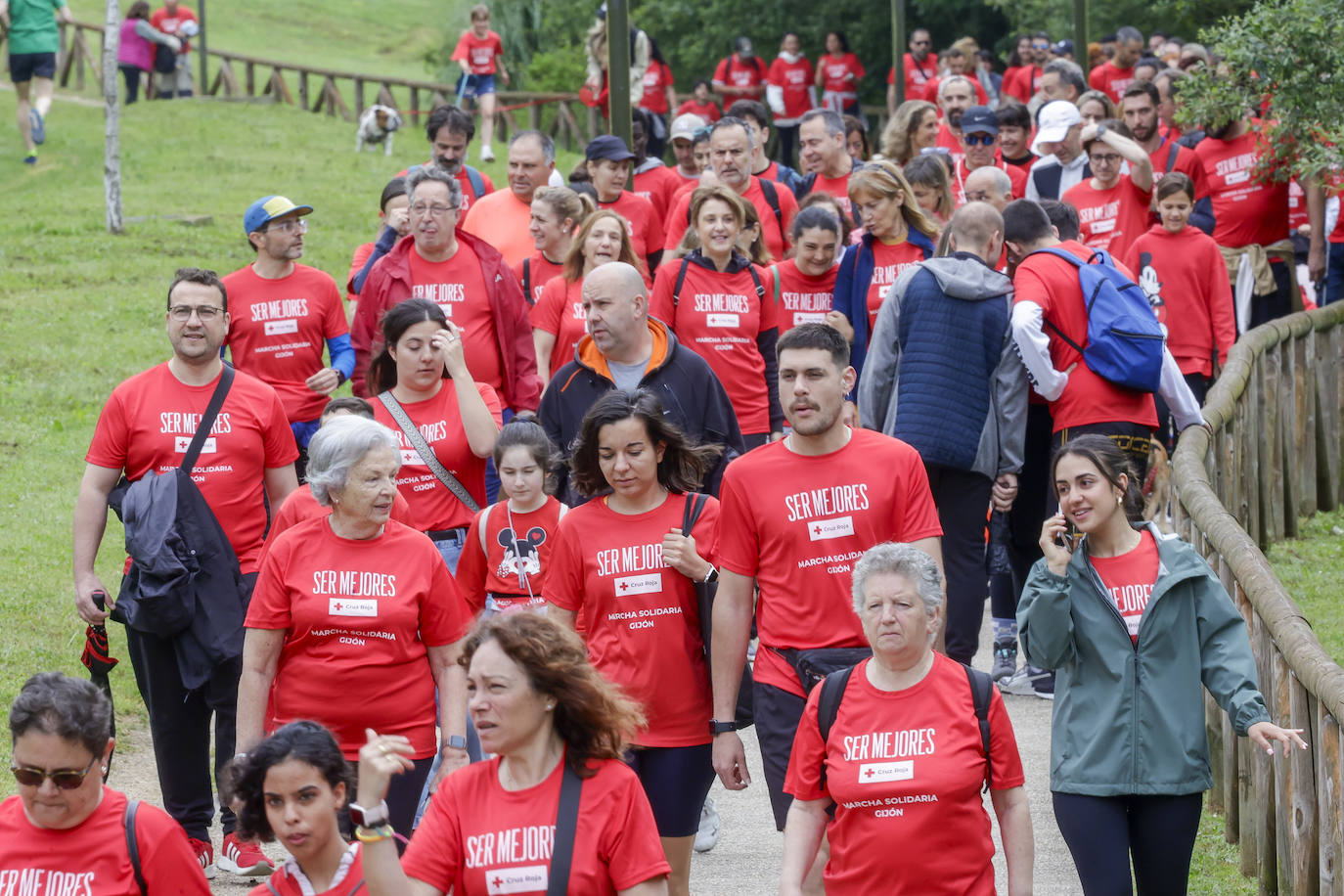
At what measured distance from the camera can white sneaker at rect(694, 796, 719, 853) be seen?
7.67 m

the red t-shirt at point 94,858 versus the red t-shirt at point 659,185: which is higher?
the red t-shirt at point 659,185

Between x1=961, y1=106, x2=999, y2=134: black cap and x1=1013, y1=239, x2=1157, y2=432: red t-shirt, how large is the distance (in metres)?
3.55

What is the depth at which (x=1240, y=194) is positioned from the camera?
42.9ft

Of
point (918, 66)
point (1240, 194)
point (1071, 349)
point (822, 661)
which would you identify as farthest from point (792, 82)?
point (822, 661)

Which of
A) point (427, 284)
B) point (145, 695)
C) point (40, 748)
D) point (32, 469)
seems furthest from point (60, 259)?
point (40, 748)

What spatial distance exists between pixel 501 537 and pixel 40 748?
2.72m

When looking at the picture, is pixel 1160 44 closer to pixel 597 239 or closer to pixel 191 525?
pixel 597 239

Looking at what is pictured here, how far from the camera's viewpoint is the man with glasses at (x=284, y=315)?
8867 mm

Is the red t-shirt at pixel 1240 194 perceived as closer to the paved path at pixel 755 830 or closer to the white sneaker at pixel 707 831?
the paved path at pixel 755 830

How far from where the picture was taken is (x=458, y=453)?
301 inches

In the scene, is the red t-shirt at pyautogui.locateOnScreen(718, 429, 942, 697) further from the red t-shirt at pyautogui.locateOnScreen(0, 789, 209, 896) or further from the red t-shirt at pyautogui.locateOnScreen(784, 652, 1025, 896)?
the red t-shirt at pyautogui.locateOnScreen(0, 789, 209, 896)

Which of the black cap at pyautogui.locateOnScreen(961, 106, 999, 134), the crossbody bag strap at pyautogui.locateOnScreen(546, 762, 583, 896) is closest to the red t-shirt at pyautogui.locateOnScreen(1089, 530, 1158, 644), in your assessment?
the crossbody bag strap at pyautogui.locateOnScreen(546, 762, 583, 896)

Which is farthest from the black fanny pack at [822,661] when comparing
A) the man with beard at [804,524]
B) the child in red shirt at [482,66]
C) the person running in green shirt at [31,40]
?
the child in red shirt at [482,66]

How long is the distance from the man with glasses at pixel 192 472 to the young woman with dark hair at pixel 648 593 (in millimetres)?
1855
